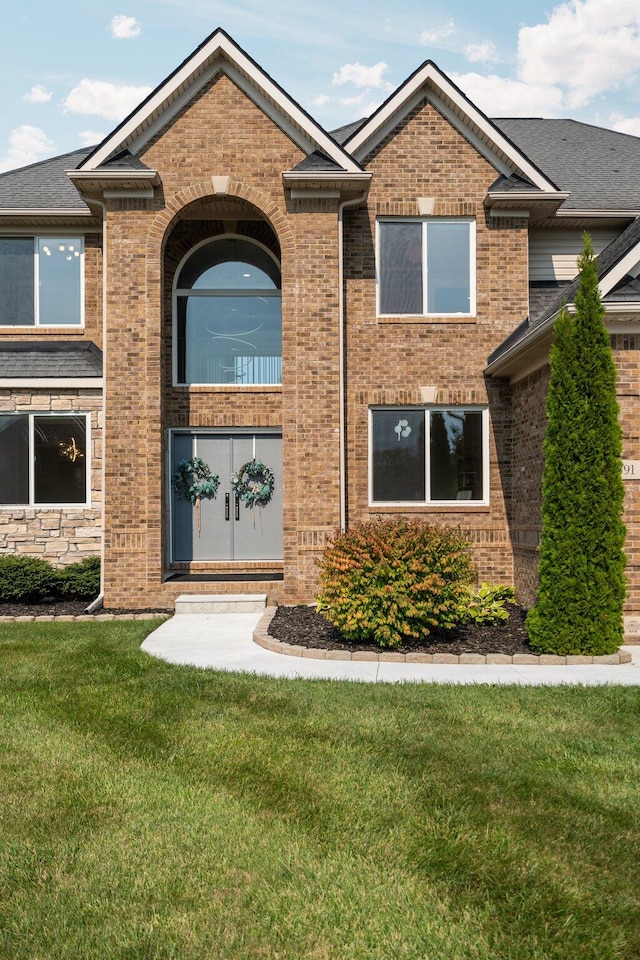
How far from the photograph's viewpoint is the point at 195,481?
14.2m

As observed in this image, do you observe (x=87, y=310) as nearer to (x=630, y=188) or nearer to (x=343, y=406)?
(x=343, y=406)

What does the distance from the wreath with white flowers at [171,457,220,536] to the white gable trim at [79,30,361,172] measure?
17.2 ft

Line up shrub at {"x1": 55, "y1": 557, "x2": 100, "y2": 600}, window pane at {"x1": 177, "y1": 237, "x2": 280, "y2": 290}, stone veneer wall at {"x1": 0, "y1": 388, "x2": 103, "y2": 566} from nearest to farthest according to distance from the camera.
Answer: shrub at {"x1": 55, "y1": 557, "x2": 100, "y2": 600} < stone veneer wall at {"x1": 0, "y1": 388, "x2": 103, "y2": 566} < window pane at {"x1": 177, "y1": 237, "x2": 280, "y2": 290}

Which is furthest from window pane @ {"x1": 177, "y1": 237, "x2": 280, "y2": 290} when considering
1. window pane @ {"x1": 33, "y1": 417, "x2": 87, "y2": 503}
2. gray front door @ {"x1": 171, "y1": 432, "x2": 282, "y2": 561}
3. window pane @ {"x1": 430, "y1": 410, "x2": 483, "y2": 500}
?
window pane @ {"x1": 430, "y1": 410, "x2": 483, "y2": 500}

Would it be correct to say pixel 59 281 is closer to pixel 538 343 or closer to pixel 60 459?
pixel 60 459

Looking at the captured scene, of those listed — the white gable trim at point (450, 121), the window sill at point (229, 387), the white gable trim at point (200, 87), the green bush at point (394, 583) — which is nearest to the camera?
the green bush at point (394, 583)

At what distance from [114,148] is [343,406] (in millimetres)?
5603

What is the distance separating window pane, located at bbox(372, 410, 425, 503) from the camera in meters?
13.3

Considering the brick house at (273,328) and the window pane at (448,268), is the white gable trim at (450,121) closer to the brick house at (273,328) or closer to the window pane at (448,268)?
the brick house at (273,328)

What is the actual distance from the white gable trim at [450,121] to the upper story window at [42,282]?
5.66 metres

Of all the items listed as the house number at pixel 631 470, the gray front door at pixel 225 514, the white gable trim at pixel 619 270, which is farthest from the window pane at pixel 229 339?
the house number at pixel 631 470

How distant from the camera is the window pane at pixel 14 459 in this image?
1362cm

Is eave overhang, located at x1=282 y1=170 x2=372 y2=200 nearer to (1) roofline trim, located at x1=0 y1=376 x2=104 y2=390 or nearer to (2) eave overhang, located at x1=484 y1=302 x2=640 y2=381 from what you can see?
(2) eave overhang, located at x1=484 y1=302 x2=640 y2=381

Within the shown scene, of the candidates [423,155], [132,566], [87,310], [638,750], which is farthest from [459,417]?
[638,750]
